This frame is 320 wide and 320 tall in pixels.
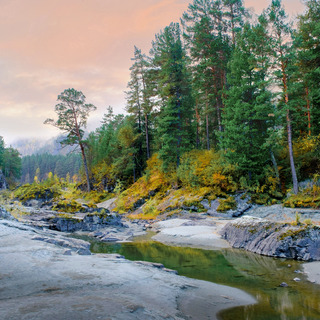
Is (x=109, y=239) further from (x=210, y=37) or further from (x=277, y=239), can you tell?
(x=210, y=37)

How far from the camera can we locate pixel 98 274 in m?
5.88

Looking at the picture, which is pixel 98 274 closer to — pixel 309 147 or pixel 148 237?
pixel 148 237

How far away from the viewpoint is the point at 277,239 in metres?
10.7

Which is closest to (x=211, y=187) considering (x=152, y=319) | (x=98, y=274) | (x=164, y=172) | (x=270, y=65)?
(x=164, y=172)

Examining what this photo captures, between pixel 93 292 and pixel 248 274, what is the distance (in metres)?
5.90

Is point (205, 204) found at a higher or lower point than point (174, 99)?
lower

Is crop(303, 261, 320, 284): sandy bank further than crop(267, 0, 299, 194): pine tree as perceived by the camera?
No

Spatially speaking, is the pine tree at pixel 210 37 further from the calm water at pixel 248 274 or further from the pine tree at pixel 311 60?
the calm water at pixel 248 274

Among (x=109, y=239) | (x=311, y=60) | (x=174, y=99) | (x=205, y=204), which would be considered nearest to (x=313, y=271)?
(x=109, y=239)

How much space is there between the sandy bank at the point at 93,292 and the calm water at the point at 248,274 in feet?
1.98

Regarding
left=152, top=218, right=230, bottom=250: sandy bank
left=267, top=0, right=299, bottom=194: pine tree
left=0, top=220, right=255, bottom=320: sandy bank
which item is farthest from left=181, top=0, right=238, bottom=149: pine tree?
left=0, top=220, right=255, bottom=320: sandy bank

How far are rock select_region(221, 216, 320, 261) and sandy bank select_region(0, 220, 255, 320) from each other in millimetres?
5033

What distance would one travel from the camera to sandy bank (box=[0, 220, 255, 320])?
3.52 meters

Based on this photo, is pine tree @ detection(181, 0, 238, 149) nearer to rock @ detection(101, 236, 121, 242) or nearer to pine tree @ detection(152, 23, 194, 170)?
pine tree @ detection(152, 23, 194, 170)
